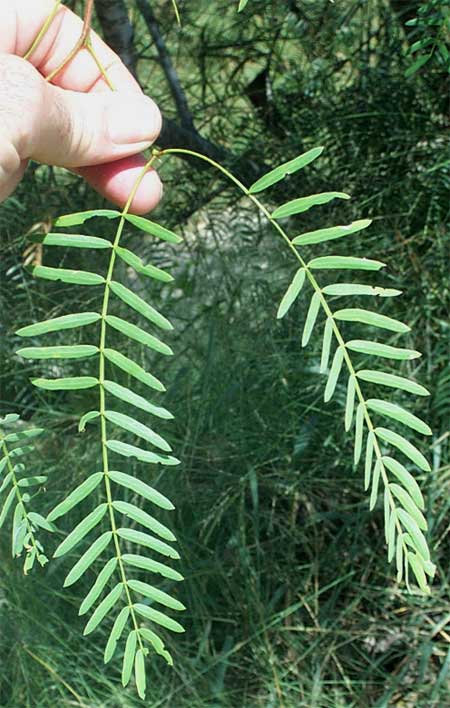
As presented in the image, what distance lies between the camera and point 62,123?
707mm

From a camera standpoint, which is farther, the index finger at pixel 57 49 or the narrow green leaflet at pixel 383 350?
the index finger at pixel 57 49

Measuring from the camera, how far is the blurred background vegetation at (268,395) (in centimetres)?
139

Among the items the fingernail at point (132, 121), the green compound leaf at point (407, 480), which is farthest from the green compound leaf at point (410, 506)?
the fingernail at point (132, 121)

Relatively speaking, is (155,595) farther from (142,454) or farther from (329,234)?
Result: (329,234)

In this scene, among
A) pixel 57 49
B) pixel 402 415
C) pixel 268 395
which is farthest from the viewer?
pixel 268 395

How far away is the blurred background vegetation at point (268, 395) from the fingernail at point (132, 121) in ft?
2.07

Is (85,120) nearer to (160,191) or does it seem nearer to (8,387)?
(160,191)

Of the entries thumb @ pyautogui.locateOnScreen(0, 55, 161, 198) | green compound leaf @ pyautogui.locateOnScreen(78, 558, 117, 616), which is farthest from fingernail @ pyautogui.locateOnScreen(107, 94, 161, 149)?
green compound leaf @ pyautogui.locateOnScreen(78, 558, 117, 616)

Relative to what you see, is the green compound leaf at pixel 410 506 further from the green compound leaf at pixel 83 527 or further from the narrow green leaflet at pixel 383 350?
the green compound leaf at pixel 83 527

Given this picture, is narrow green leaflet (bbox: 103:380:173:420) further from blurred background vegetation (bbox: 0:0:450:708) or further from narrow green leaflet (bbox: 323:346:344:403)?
blurred background vegetation (bbox: 0:0:450:708)

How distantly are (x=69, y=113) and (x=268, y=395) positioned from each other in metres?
0.83

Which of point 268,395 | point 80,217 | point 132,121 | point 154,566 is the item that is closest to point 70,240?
point 80,217

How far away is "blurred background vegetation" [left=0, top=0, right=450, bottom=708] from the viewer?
139cm

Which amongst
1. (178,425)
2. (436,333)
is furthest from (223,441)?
(436,333)
